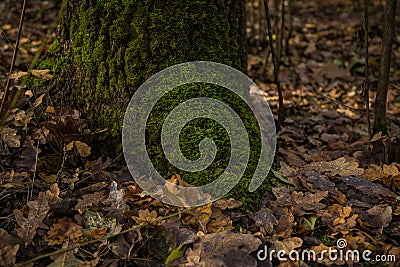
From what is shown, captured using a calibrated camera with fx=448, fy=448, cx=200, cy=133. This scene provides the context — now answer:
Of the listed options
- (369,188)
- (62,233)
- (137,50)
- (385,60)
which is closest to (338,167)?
(369,188)

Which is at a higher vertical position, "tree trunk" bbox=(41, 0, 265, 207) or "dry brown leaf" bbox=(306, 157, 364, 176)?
"tree trunk" bbox=(41, 0, 265, 207)

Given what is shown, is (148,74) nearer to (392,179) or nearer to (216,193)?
(216,193)

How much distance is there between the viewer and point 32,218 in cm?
178

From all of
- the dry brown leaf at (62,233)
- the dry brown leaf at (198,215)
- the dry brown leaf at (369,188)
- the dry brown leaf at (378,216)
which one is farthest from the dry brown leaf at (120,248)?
the dry brown leaf at (369,188)

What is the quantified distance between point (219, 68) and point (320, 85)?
2.84 metres

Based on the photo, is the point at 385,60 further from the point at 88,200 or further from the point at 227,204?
the point at 88,200

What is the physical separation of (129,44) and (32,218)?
1012 mm

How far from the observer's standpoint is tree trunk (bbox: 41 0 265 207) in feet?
7.43

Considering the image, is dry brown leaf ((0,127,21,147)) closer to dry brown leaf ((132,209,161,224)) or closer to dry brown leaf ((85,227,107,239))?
dry brown leaf ((85,227,107,239))

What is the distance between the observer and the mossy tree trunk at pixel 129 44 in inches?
90.7

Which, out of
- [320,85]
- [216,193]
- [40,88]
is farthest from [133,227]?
[320,85]

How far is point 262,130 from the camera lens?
2.54 meters

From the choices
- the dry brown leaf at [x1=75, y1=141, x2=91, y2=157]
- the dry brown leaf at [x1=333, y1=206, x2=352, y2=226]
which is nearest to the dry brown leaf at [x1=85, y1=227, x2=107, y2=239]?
the dry brown leaf at [x1=75, y1=141, x2=91, y2=157]

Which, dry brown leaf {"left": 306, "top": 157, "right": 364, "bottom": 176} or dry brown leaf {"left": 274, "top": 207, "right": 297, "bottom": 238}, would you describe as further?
dry brown leaf {"left": 306, "top": 157, "right": 364, "bottom": 176}
